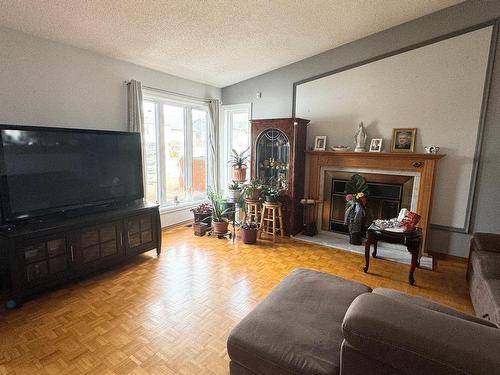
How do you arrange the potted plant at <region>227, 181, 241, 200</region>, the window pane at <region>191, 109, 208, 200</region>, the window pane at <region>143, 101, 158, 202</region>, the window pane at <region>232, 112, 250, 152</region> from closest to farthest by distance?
the window pane at <region>143, 101, 158, 202</region> < the potted plant at <region>227, 181, 241, 200</region> < the window pane at <region>191, 109, 208, 200</region> < the window pane at <region>232, 112, 250, 152</region>

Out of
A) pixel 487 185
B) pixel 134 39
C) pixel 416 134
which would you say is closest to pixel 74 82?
pixel 134 39

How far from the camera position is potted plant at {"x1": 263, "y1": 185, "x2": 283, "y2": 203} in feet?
13.2

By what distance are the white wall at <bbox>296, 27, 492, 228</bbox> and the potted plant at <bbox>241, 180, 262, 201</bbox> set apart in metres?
1.41

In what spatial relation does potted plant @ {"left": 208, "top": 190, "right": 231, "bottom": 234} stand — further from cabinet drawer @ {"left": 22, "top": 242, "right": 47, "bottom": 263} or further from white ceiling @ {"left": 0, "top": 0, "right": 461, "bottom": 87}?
cabinet drawer @ {"left": 22, "top": 242, "right": 47, "bottom": 263}

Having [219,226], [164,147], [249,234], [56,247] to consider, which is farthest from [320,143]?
[56,247]

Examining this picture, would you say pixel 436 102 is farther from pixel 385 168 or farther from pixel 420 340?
pixel 420 340

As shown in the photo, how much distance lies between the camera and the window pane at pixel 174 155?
4.25 meters

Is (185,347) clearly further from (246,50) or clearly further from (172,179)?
(246,50)

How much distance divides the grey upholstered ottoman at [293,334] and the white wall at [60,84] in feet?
9.41

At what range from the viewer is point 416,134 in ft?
11.1

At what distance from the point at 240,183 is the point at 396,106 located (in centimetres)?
243

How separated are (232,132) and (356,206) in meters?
2.60

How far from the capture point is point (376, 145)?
142 inches

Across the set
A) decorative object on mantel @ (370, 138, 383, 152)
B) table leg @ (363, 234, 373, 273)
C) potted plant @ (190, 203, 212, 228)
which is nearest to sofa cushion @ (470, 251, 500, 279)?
table leg @ (363, 234, 373, 273)
